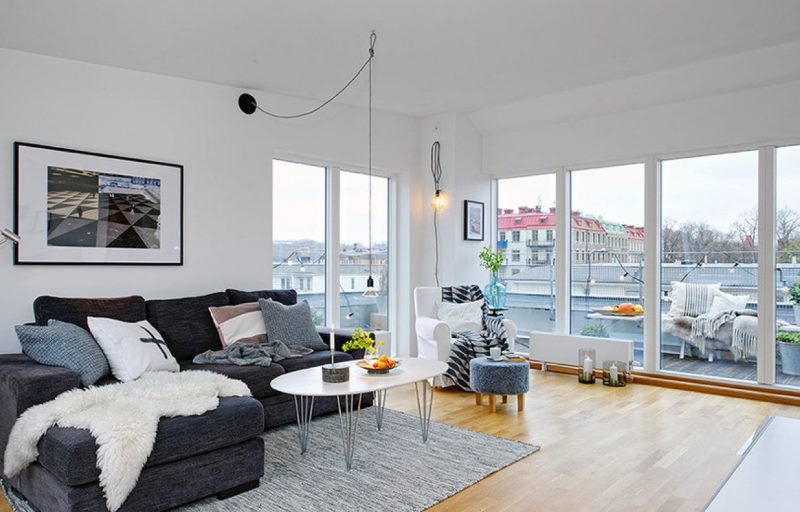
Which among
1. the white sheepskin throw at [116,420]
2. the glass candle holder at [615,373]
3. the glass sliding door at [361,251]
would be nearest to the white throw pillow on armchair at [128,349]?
the white sheepskin throw at [116,420]

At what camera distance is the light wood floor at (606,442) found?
9.01 feet

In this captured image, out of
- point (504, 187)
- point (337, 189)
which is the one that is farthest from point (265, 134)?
point (504, 187)

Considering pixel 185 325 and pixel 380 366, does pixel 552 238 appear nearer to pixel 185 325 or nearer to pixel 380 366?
pixel 380 366

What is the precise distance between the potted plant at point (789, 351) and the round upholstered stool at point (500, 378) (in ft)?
7.92

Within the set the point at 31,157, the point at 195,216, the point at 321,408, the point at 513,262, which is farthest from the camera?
the point at 513,262

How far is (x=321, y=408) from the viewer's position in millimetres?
4051

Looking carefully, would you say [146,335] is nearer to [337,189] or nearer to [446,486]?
[446,486]

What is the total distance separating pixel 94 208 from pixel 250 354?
62.4 inches

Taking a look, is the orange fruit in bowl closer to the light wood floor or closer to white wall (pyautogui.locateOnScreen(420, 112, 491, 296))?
the light wood floor

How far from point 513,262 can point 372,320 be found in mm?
1851

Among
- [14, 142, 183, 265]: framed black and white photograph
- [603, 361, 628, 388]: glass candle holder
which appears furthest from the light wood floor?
[14, 142, 183, 265]: framed black and white photograph

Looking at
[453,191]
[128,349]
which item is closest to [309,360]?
[128,349]

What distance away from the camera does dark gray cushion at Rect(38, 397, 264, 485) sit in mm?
2225

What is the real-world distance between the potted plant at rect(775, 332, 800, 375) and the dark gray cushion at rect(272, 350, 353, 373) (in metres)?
3.79
